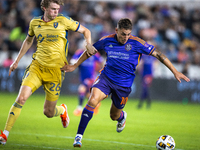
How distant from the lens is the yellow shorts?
225 inches

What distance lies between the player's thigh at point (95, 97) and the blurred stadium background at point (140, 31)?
32.9ft

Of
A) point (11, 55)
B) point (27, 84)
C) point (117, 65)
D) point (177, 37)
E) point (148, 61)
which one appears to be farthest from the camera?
point (177, 37)

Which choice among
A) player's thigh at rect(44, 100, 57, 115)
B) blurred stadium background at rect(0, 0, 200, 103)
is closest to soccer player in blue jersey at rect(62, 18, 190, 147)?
player's thigh at rect(44, 100, 57, 115)

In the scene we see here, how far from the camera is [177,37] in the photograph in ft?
66.6

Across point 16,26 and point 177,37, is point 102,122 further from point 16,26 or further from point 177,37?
point 177,37

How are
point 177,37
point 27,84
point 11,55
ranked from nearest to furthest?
1. point 27,84
2. point 11,55
3. point 177,37

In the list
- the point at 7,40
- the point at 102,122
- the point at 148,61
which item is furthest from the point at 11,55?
the point at 102,122

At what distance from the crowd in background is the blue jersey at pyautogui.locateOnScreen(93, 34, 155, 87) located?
415 inches

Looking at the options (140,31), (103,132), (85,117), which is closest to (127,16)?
(140,31)

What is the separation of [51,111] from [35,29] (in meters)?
1.57

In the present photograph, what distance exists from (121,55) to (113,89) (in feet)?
2.13

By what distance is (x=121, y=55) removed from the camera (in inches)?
240

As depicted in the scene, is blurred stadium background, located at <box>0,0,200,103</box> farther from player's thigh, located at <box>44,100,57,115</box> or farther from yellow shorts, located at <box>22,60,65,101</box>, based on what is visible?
yellow shorts, located at <box>22,60,65,101</box>

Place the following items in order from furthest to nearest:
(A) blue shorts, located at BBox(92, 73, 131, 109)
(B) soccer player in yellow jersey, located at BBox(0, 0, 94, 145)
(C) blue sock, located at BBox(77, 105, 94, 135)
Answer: (A) blue shorts, located at BBox(92, 73, 131, 109), (B) soccer player in yellow jersey, located at BBox(0, 0, 94, 145), (C) blue sock, located at BBox(77, 105, 94, 135)
